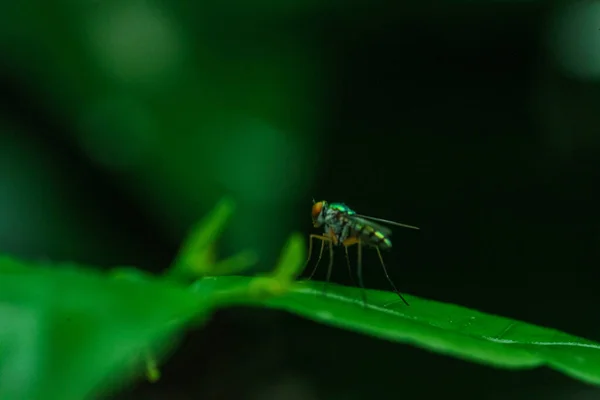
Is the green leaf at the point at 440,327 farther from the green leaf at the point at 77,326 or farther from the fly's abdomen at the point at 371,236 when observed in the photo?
the fly's abdomen at the point at 371,236

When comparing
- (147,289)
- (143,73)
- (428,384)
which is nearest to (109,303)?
(147,289)

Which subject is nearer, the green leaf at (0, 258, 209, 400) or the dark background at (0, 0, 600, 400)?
the green leaf at (0, 258, 209, 400)

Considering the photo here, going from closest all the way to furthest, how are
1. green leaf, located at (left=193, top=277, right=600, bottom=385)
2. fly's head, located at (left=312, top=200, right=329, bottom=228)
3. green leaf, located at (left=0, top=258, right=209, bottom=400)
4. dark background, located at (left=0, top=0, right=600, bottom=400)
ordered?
green leaf, located at (left=0, top=258, right=209, bottom=400)
green leaf, located at (left=193, top=277, right=600, bottom=385)
fly's head, located at (left=312, top=200, right=329, bottom=228)
dark background, located at (left=0, top=0, right=600, bottom=400)

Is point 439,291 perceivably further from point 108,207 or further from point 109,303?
point 109,303

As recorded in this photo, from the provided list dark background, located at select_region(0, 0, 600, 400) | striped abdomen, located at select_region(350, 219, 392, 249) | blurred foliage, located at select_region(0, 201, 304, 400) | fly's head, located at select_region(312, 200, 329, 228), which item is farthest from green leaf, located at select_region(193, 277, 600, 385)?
dark background, located at select_region(0, 0, 600, 400)

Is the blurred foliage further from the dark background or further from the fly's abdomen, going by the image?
the dark background

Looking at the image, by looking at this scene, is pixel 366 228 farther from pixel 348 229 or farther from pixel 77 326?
pixel 77 326

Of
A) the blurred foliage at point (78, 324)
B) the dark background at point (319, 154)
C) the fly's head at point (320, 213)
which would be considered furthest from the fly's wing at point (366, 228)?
the blurred foliage at point (78, 324)
